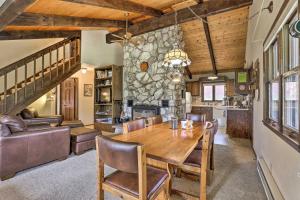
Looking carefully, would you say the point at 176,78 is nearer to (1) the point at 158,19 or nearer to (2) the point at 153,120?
(1) the point at 158,19

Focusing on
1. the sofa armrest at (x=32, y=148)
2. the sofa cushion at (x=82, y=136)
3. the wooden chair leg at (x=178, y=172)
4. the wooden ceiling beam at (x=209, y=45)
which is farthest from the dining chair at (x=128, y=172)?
the wooden ceiling beam at (x=209, y=45)

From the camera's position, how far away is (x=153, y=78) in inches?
225

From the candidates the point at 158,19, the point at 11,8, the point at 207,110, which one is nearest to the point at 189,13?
the point at 158,19

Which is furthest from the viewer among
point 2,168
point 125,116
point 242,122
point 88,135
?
point 125,116

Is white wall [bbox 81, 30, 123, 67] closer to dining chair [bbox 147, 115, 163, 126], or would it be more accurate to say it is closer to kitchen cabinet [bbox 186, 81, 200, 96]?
kitchen cabinet [bbox 186, 81, 200, 96]

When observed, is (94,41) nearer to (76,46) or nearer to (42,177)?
(76,46)

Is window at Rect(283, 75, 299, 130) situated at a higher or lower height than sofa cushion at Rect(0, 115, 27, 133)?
higher

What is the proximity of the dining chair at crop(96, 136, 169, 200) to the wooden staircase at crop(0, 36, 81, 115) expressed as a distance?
410cm

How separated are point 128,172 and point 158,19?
460 centimetres

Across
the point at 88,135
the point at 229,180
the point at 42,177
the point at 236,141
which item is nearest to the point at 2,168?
the point at 42,177

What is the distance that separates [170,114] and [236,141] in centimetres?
198

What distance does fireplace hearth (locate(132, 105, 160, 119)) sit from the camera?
18.1 feet

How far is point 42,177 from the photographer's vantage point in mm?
2516

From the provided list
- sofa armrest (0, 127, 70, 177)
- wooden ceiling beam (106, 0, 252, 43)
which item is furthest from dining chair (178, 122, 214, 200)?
wooden ceiling beam (106, 0, 252, 43)
